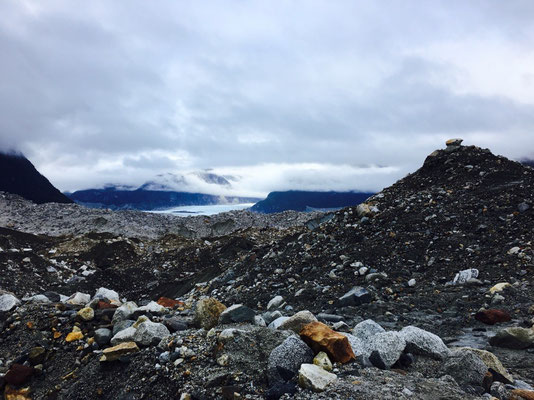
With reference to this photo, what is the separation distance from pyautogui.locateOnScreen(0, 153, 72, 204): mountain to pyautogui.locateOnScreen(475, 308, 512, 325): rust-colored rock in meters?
48.1

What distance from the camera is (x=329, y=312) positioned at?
5840mm

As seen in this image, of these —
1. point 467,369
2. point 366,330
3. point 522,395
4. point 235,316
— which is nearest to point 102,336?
point 235,316

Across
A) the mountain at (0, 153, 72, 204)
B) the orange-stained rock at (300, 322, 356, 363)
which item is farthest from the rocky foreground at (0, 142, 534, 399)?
the mountain at (0, 153, 72, 204)

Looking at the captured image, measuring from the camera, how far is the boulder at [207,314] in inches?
155

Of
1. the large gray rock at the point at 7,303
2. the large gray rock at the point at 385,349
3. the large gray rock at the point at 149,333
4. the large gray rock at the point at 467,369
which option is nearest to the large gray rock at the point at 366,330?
the large gray rock at the point at 385,349

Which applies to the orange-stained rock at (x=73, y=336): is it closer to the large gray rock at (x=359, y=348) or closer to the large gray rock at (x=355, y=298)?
the large gray rock at (x=359, y=348)

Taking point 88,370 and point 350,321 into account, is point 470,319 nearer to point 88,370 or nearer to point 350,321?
point 350,321

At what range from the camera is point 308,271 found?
8281 mm

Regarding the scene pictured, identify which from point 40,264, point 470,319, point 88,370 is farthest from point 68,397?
point 40,264

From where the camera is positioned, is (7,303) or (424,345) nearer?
(424,345)

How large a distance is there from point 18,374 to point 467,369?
4593 mm

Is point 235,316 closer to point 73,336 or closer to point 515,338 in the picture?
point 73,336

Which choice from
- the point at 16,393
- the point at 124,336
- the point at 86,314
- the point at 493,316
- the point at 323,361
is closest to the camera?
the point at 323,361

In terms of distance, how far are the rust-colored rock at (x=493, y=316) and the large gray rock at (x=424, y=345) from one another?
2.01 meters
